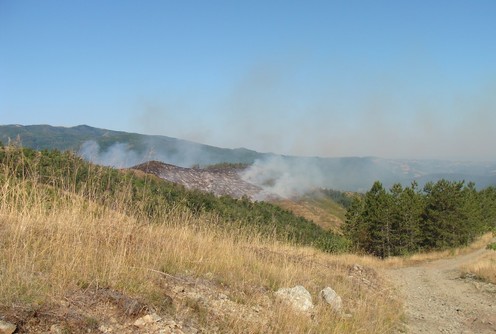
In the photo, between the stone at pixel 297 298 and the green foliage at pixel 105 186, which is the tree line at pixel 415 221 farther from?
the stone at pixel 297 298

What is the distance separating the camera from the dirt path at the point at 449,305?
7.40 m

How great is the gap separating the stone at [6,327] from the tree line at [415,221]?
111ft

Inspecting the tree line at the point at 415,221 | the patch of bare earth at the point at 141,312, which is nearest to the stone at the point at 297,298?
the patch of bare earth at the point at 141,312

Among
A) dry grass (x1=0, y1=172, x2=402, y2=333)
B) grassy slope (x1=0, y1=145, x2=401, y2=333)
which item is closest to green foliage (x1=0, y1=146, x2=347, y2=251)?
grassy slope (x1=0, y1=145, x2=401, y2=333)

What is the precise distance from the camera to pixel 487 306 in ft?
30.3

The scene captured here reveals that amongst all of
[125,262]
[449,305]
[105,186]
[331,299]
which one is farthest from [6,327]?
[449,305]

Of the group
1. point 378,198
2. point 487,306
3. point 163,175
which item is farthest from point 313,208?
point 487,306

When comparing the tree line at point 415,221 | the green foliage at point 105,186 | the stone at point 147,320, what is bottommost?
the tree line at point 415,221

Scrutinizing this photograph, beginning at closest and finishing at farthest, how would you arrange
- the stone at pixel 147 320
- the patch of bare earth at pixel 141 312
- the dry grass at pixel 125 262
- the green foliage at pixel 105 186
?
the patch of bare earth at pixel 141 312 → the stone at pixel 147 320 → the dry grass at pixel 125 262 → the green foliage at pixel 105 186

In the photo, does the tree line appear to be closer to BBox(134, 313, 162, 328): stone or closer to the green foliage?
the green foliage

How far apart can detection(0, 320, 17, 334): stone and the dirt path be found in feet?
20.9

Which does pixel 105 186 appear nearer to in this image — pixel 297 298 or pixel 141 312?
pixel 297 298

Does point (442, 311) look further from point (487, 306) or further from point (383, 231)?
point (383, 231)

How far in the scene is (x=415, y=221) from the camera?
3488 cm
